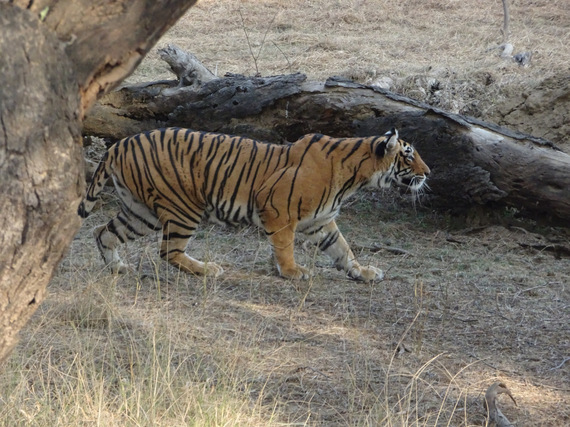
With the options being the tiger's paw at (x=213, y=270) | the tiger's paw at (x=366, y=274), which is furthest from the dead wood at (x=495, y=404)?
the tiger's paw at (x=213, y=270)

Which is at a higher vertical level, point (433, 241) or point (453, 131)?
point (453, 131)

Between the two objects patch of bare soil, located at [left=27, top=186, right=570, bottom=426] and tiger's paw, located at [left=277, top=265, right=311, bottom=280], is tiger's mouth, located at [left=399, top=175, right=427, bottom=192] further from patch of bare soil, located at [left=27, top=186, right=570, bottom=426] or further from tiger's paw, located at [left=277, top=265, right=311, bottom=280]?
tiger's paw, located at [left=277, top=265, right=311, bottom=280]

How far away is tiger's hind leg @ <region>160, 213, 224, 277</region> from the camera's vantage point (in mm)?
6109

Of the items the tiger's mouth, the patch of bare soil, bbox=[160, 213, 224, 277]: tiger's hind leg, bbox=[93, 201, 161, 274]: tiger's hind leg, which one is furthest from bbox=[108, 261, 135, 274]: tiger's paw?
the tiger's mouth

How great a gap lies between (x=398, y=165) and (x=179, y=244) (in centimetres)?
181

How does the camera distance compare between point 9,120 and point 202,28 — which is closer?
point 9,120

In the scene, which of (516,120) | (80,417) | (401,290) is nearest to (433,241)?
(401,290)

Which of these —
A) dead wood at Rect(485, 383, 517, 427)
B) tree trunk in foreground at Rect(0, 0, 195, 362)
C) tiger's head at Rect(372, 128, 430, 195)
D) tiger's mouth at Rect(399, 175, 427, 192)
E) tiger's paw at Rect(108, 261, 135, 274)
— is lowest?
tiger's paw at Rect(108, 261, 135, 274)

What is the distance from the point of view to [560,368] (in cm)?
460

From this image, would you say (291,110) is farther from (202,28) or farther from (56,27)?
(202,28)

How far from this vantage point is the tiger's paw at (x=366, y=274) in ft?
20.3

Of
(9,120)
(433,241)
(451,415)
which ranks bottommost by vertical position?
(433,241)

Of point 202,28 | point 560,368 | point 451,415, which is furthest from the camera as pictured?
point 202,28

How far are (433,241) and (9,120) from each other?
5.63 meters
